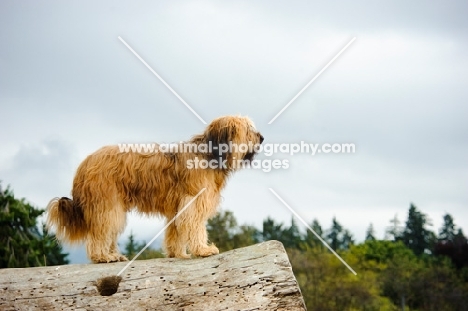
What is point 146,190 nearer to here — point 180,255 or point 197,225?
point 197,225

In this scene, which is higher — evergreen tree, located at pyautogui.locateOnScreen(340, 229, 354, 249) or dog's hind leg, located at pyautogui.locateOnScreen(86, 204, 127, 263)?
evergreen tree, located at pyautogui.locateOnScreen(340, 229, 354, 249)

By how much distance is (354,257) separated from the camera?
5384 cm

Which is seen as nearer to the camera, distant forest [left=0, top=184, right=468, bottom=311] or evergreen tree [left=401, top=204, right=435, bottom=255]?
distant forest [left=0, top=184, right=468, bottom=311]

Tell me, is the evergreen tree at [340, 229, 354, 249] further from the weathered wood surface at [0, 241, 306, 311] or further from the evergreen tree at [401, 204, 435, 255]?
the weathered wood surface at [0, 241, 306, 311]

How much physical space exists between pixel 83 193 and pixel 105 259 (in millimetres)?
1042

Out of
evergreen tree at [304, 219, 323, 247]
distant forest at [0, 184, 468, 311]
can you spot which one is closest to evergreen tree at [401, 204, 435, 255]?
distant forest at [0, 184, 468, 311]

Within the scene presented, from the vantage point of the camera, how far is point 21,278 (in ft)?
35.1

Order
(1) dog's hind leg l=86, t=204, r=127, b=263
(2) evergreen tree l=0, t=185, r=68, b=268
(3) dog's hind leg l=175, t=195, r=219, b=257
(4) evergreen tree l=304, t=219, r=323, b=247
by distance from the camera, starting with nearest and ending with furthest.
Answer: (1) dog's hind leg l=86, t=204, r=127, b=263 → (3) dog's hind leg l=175, t=195, r=219, b=257 → (2) evergreen tree l=0, t=185, r=68, b=268 → (4) evergreen tree l=304, t=219, r=323, b=247

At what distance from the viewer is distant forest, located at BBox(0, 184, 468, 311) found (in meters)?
36.5

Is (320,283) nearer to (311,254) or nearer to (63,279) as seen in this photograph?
(311,254)

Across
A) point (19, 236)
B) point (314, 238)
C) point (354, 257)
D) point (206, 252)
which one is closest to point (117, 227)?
point (206, 252)

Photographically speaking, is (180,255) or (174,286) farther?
(180,255)

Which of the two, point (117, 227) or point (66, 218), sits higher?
point (66, 218)

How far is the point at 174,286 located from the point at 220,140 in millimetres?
2298
